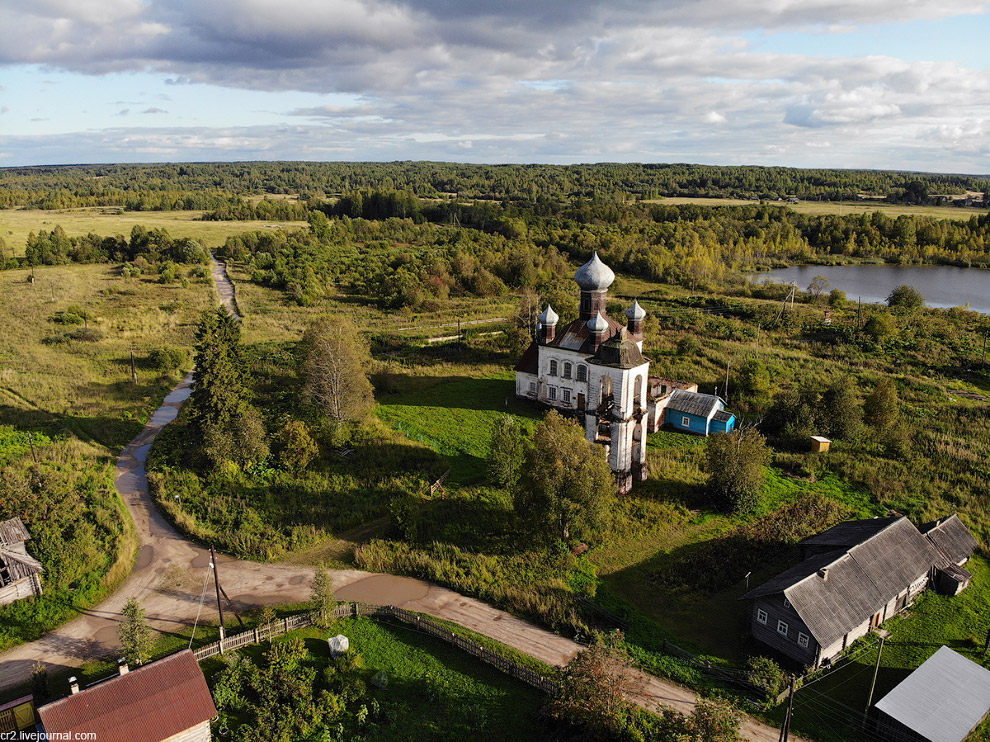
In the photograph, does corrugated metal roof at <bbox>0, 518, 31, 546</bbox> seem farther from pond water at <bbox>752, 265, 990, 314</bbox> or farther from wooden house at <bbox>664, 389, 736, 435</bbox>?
pond water at <bbox>752, 265, 990, 314</bbox>

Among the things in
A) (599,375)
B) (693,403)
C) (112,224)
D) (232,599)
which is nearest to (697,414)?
(693,403)

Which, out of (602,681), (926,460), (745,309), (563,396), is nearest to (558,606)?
(602,681)

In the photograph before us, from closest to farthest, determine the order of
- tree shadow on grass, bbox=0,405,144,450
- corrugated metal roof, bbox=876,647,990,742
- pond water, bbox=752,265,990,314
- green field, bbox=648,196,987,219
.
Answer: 1. corrugated metal roof, bbox=876,647,990,742
2. tree shadow on grass, bbox=0,405,144,450
3. pond water, bbox=752,265,990,314
4. green field, bbox=648,196,987,219

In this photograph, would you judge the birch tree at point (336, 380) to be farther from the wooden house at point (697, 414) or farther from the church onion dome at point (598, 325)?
the wooden house at point (697, 414)

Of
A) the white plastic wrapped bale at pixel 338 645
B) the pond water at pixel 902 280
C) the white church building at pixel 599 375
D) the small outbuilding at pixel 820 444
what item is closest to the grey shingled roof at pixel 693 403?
the white church building at pixel 599 375

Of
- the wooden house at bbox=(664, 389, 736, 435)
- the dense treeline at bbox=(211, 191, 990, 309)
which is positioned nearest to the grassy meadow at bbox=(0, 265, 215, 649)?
the dense treeline at bbox=(211, 191, 990, 309)
